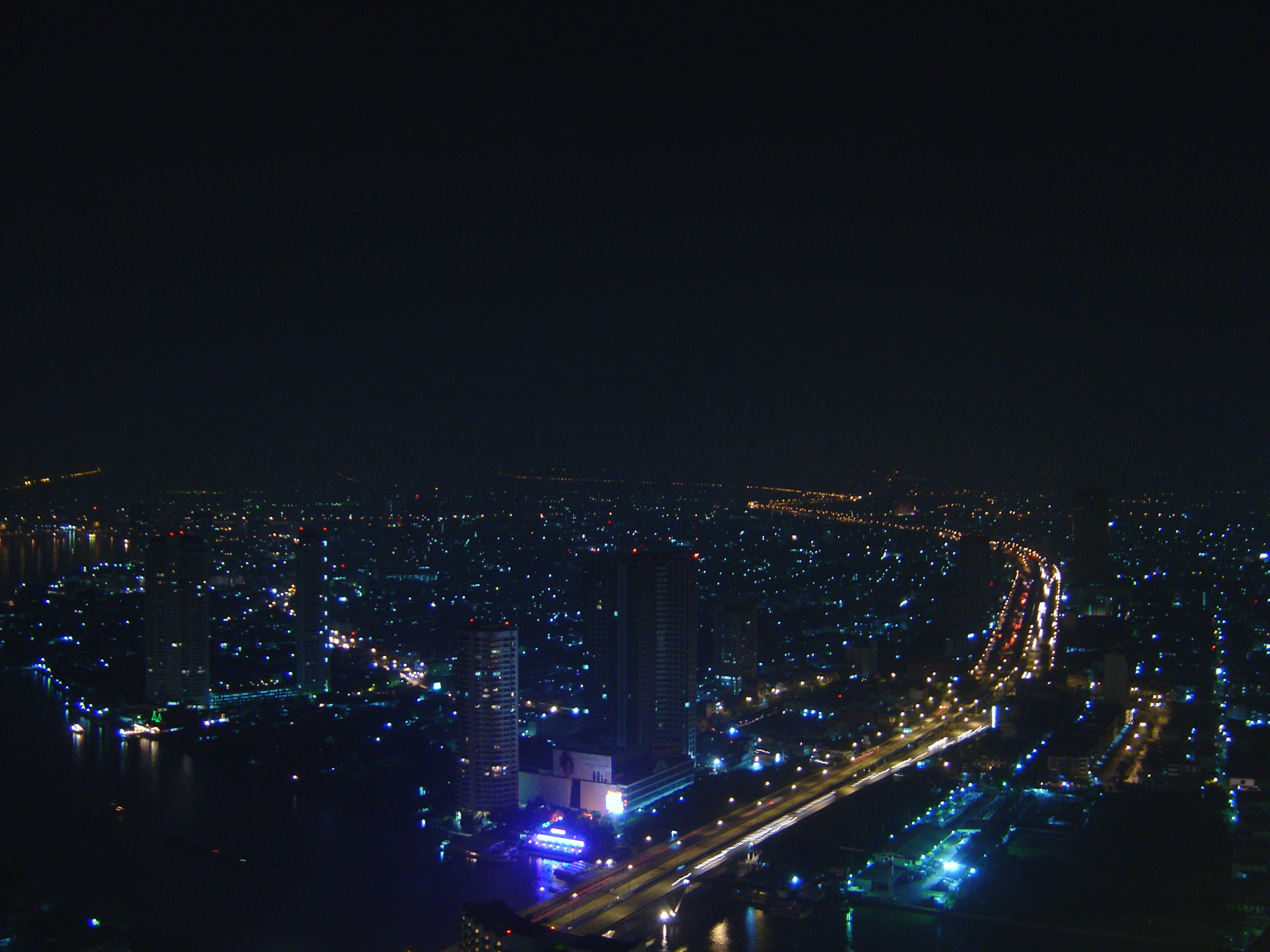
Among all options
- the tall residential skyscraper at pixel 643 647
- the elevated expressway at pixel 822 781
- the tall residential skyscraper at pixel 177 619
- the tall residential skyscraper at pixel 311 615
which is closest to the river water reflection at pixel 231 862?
the elevated expressway at pixel 822 781

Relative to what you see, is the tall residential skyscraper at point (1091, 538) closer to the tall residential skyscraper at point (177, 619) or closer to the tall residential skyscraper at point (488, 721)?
the tall residential skyscraper at point (488, 721)

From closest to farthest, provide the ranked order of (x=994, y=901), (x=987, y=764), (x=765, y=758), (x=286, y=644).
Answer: (x=994, y=901)
(x=987, y=764)
(x=765, y=758)
(x=286, y=644)

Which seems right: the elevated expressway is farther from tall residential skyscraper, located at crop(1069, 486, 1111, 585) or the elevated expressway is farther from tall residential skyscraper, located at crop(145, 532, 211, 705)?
tall residential skyscraper, located at crop(145, 532, 211, 705)

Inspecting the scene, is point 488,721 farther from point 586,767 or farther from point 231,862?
point 231,862

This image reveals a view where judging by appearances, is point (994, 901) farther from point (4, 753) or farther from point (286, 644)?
point (286, 644)

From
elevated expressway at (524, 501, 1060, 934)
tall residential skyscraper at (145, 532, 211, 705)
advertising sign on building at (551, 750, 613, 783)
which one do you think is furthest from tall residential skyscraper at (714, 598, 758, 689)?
tall residential skyscraper at (145, 532, 211, 705)

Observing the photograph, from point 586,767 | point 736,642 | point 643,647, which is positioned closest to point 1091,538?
point 736,642

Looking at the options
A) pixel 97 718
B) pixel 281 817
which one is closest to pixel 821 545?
pixel 281 817
